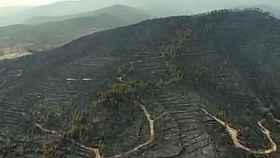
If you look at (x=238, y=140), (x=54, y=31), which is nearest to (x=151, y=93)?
(x=238, y=140)

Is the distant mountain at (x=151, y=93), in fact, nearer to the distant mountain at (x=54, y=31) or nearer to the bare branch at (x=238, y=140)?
the bare branch at (x=238, y=140)

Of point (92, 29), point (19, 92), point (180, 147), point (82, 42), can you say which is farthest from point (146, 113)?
point (92, 29)

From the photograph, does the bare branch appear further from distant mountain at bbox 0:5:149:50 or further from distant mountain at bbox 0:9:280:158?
distant mountain at bbox 0:5:149:50

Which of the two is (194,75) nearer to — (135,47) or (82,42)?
(135,47)

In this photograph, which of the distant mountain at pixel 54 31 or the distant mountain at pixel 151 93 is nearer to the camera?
the distant mountain at pixel 151 93

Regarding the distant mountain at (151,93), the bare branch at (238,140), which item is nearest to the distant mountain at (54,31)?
the distant mountain at (151,93)

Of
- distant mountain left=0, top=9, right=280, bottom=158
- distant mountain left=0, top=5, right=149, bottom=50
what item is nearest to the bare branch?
distant mountain left=0, top=9, right=280, bottom=158

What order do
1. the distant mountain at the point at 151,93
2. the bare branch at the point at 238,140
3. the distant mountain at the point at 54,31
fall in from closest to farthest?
the bare branch at the point at 238,140 < the distant mountain at the point at 151,93 < the distant mountain at the point at 54,31
